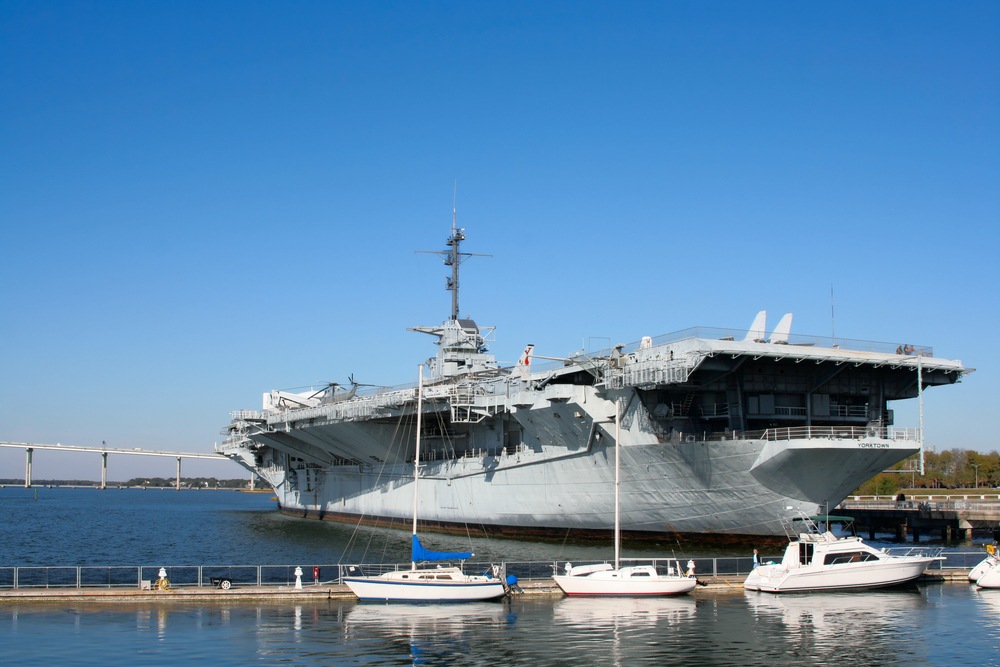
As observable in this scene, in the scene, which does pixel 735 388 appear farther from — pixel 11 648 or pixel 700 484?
pixel 11 648

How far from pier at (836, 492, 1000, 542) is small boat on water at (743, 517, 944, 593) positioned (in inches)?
828

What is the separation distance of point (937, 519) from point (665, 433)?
21025 mm

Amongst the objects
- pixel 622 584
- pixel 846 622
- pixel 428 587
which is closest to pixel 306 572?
pixel 428 587

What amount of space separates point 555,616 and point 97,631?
9131 millimetres

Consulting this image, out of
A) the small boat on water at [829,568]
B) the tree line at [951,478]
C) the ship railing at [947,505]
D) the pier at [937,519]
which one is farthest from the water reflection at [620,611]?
the tree line at [951,478]

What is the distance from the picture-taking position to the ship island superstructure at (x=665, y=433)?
28.5 metres

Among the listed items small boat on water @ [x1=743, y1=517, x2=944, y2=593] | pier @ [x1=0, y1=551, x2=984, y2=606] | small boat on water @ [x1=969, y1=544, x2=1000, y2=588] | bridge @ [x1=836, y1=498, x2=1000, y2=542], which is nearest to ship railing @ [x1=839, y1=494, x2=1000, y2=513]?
bridge @ [x1=836, y1=498, x2=1000, y2=542]

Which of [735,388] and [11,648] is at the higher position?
[735,388]

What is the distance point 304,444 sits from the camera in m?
52.7

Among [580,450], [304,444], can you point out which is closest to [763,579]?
[580,450]

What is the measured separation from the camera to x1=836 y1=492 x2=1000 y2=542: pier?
144 feet

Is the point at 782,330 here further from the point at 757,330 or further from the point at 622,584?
the point at 622,584

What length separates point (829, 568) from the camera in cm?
2334

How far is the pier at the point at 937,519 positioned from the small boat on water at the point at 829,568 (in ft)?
69.0
